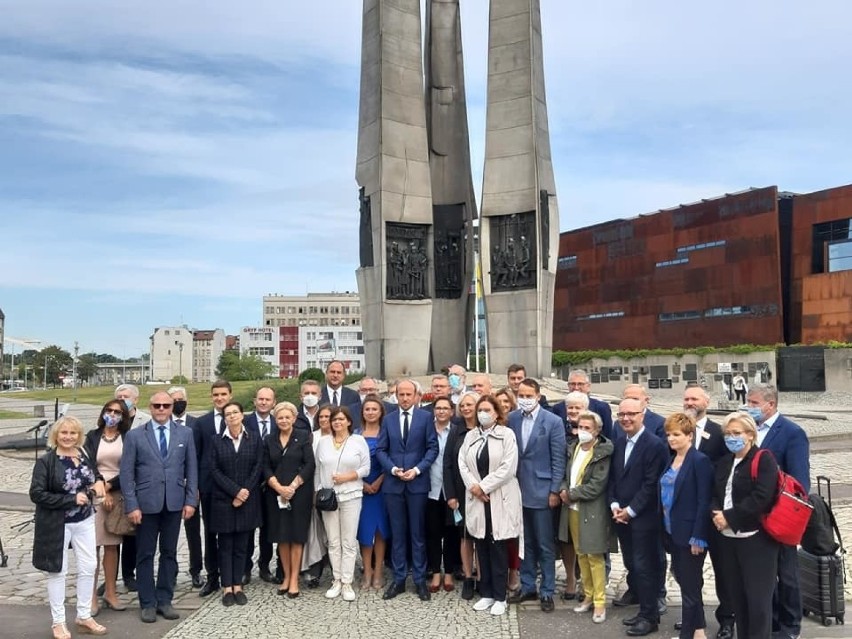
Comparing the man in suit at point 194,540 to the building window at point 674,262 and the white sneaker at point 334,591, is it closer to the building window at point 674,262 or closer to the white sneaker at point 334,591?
the white sneaker at point 334,591

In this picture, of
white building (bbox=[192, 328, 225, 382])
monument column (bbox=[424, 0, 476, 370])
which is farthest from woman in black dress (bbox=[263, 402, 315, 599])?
white building (bbox=[192, 328, 225, 382])

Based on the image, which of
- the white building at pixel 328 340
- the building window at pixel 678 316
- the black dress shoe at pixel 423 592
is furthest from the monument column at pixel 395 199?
the white building at pixel 328 340

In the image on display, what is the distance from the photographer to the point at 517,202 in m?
16.4

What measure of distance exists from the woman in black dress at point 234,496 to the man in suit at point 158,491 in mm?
201

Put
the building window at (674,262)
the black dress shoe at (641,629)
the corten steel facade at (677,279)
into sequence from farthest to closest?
the building window at (674,262) < the corten steel facade at (677,279) < the black dress shoe at (641,629)

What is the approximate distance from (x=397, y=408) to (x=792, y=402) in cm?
2745

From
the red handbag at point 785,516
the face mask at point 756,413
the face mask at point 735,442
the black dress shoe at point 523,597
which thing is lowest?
the black dress shoe at point 523,597

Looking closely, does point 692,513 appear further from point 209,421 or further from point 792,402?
point 792,402

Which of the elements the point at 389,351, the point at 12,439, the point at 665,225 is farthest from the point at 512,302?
the point at 665,225

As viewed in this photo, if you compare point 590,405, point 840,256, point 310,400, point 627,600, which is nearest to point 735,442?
point 627,600

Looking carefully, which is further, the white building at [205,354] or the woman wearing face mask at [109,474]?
the white building at [205,354]

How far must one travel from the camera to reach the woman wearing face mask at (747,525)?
173 inches

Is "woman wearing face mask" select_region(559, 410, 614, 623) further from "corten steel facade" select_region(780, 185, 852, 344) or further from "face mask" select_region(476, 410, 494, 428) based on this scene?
"corten steel facade" select_region(780, 185, 852, 344)

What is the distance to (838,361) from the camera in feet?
96.0
